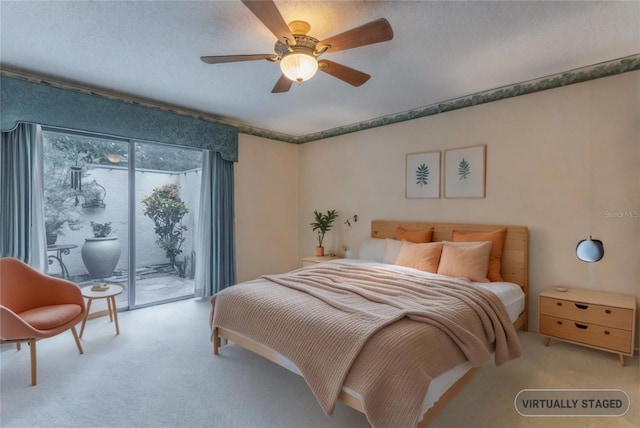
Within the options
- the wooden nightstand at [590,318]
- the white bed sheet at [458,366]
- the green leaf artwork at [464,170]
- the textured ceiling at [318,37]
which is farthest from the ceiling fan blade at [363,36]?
the wooden nightstand at [590,318]

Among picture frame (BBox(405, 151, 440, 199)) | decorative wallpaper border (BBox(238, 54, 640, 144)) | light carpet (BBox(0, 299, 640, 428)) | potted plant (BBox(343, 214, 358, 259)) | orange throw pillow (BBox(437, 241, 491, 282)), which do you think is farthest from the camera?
potted plant (BBox(343, 214, 358, 259))

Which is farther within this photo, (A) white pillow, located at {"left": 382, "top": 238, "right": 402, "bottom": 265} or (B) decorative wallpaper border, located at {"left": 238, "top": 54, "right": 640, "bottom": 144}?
(A) white pillow, located at {"left": 382, "top": 238, "right": 402, "bottom": 265}

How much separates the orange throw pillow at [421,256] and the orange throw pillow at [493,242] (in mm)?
320

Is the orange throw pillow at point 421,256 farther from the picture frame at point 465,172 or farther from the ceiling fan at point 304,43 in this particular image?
the ceiling fan at point 304,43

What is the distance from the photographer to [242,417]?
1980 mm

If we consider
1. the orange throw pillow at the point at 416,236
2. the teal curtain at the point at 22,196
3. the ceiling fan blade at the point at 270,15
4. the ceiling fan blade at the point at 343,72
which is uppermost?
the ceiling fan blade at the point at 270,15

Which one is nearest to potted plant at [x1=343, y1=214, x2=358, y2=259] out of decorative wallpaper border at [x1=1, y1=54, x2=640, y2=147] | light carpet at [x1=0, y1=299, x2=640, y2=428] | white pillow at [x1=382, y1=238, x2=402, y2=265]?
white pillow at [x1=382, y1=238, x2=402, y2=265]

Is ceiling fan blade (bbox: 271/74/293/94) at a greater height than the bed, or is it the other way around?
ceiling fan blade (bbox: 271/74/293/94)

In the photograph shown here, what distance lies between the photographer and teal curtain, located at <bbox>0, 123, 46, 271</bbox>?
9.68ft

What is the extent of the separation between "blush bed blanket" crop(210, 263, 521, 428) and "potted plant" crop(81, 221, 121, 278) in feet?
5.98

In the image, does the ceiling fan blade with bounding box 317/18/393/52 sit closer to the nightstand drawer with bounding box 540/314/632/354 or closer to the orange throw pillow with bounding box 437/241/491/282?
the orange throw pillow with bounding box 437/241/491/282

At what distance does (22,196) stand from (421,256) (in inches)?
158

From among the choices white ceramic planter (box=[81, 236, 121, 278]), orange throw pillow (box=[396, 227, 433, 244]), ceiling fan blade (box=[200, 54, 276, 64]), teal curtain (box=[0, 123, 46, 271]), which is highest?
ceiling fan blade (box=[200, 54, 276, 64])

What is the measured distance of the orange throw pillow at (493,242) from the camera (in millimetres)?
3232
